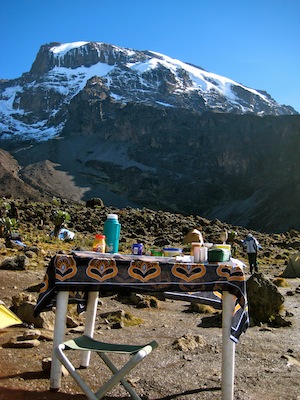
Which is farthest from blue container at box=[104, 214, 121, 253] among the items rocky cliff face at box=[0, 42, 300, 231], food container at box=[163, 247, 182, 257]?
rocky cliff face at box=[0, 42, 300, 231]

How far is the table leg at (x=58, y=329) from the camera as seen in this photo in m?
3.73

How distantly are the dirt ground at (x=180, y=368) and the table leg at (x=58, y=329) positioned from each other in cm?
10

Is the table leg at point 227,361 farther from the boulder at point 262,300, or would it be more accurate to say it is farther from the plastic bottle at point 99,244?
the boulder at point 262,300

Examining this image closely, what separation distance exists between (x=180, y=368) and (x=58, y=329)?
1685mm

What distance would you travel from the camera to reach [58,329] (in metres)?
3.73

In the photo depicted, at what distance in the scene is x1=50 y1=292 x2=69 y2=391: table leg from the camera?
147 inches

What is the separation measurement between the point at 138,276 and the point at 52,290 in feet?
2.32

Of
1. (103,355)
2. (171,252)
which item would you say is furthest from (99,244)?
(103,355)

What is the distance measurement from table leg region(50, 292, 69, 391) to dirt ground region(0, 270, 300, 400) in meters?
0.10

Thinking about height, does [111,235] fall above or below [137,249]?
above

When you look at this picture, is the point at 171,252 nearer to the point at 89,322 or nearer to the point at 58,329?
the point at 89,322

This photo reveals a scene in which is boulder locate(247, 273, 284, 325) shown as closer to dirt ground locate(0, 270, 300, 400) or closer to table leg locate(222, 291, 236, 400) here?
dirt ground locate(0, 270, 300, 400)

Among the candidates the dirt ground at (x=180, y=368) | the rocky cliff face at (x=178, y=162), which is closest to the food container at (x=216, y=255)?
the dirt ground at (x=180, y=368)

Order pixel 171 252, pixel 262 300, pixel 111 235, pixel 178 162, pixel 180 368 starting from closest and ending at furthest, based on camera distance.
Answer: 1. pixel 111 235
2. pixel 171 252
3. pixel 180 368
4. pixel 262 300
5. pixel 178 162
